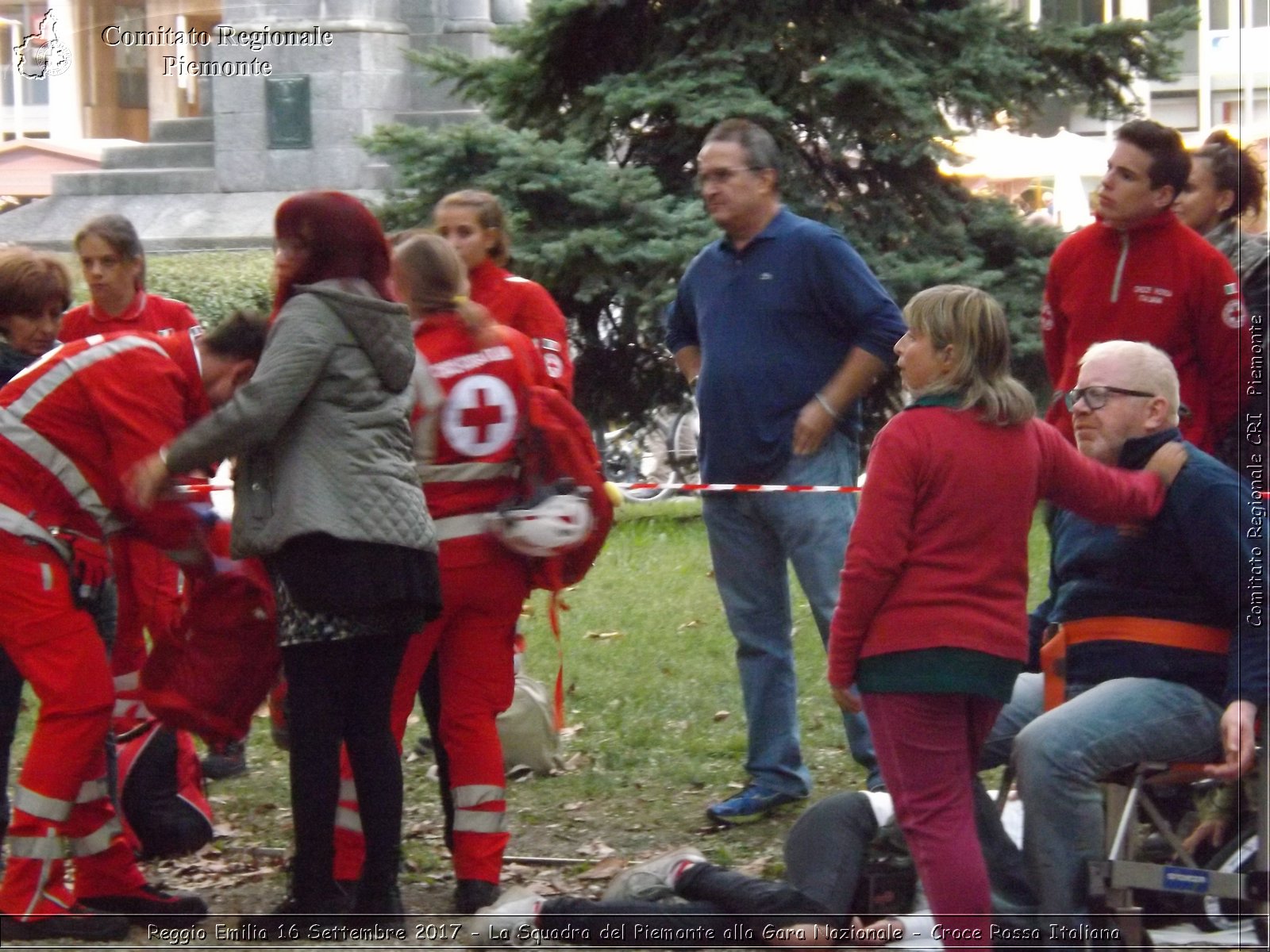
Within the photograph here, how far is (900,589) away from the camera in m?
Answer: 4.22

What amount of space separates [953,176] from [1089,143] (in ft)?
48.7

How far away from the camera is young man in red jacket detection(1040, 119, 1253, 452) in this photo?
5.52m

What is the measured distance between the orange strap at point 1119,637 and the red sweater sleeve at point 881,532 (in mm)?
659

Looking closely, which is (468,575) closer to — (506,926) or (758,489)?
(506,926)

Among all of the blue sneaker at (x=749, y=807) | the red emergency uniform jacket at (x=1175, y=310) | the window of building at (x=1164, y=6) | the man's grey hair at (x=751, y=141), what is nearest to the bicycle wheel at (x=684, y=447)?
the window of building at (x=1164, y=6)

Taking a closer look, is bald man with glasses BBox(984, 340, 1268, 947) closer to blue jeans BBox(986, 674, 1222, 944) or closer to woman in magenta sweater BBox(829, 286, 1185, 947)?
blue jeans BBox(986, 674, 1222, 944)

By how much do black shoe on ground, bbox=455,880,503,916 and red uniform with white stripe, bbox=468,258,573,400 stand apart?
1765mm

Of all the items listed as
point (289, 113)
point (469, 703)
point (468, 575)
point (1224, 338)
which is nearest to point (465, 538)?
point (468, 575)

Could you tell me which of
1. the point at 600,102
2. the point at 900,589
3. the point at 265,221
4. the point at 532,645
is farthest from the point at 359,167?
the point at 900,589

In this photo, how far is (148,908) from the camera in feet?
16.1

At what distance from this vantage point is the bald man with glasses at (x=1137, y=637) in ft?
14.0

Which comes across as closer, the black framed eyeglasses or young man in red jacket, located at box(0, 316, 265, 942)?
the black framed eyeglasses

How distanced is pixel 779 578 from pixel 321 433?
84.4 inches

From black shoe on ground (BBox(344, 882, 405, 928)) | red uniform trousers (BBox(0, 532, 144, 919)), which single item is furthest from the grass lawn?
red uniform trousers (BBox(0, 532, 144, 919))
